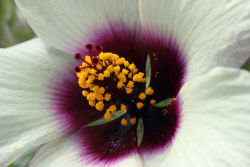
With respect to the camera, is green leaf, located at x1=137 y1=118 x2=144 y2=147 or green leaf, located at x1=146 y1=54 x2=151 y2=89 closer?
green leaf, located at x1=137 y1=118 x2=144 y2=147

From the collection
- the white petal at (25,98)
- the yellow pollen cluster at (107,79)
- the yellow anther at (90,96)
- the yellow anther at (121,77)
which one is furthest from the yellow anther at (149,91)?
the white petal at (25,98)

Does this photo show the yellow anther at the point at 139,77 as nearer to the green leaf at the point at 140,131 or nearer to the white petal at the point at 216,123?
the green leaf at the point at 140,131

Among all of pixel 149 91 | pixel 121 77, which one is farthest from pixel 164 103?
pixel 121 77

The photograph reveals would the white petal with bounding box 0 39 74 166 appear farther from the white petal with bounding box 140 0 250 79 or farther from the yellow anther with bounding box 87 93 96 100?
the white petal with bounding box 140 0 250 79

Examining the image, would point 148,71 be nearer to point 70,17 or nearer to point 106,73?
point 106,73

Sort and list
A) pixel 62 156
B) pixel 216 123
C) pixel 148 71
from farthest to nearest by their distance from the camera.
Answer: pixel 148 71 → pixel 62 156 → pixel 216 123

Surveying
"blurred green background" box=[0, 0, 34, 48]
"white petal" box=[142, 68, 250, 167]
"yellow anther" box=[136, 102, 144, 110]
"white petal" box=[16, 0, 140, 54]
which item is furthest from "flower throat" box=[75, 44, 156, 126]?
"blurred green background" box=[0, 0, 34, 48]
